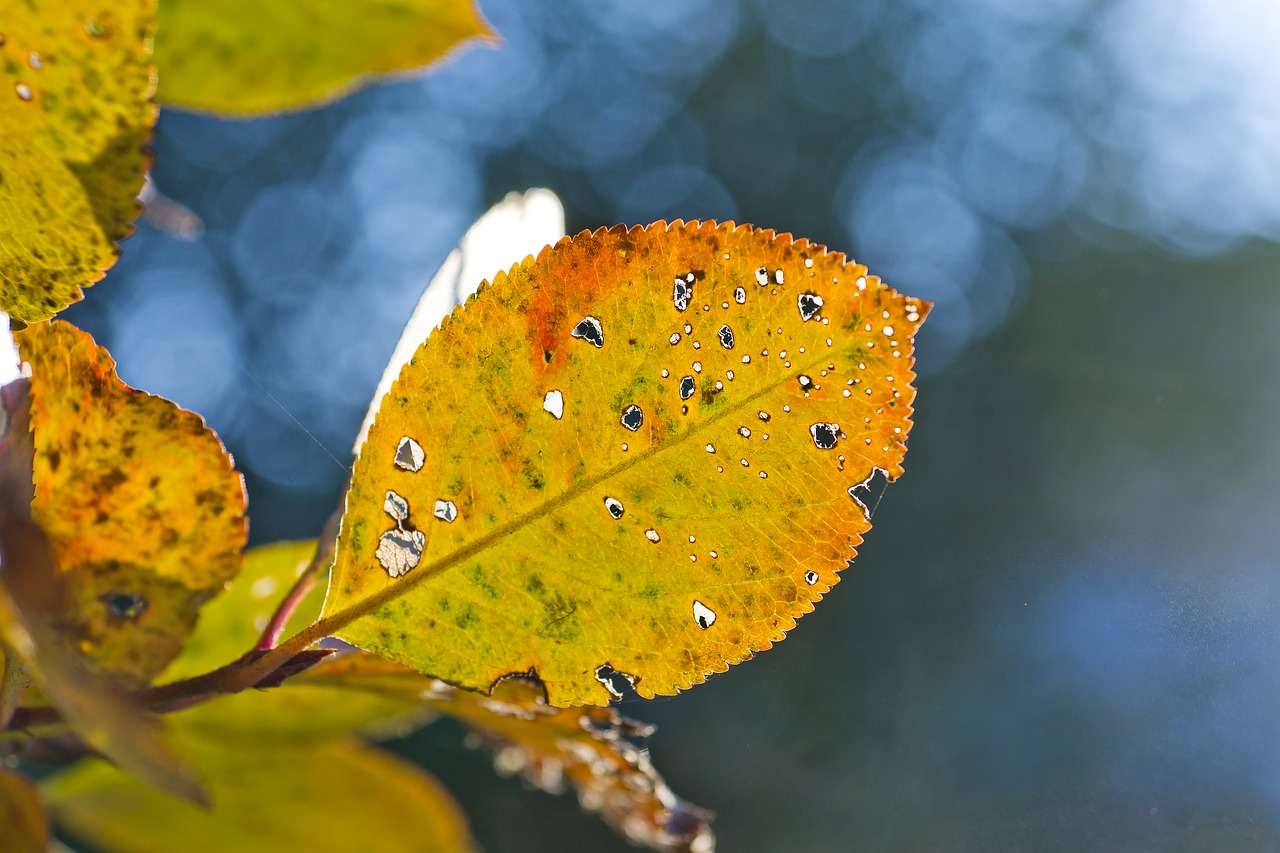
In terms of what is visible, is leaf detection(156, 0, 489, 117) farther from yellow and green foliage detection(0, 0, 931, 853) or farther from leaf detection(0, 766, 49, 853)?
leaf detection(0, 766, 49, 853)

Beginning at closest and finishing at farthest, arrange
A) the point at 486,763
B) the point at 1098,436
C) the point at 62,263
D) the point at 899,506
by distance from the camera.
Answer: the point at 62,263, the point at 486,763, the point at 899,506, the point at 1098,436

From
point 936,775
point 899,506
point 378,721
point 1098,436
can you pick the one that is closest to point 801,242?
point 378,721

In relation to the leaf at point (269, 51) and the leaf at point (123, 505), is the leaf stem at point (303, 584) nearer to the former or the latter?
the leaf at point (123, 505)

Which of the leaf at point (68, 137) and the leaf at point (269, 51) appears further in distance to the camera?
the leaf at point (269, 51)

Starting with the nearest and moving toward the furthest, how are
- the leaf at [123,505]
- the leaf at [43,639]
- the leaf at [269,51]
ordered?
1. the leaf at [43,639]
2. the leaf at [123,505]
3. the leaf at [269,51]

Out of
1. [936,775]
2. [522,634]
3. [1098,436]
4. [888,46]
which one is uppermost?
[888,46]

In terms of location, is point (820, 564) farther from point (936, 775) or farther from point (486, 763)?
point (486, 763)

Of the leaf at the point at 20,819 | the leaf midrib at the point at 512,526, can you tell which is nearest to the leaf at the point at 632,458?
the leaf midrib at the point at 512,526
